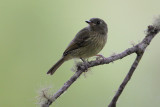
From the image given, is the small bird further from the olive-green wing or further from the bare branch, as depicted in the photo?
the bare branch

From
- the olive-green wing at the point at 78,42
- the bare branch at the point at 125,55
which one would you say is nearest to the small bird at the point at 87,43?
the olive-green wing at the point at 78,42

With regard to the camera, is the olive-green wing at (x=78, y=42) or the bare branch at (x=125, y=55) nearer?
the bare branch at (x=125, y=55)

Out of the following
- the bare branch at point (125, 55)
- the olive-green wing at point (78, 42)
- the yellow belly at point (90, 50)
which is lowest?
the yellow belly at point (90, 50)

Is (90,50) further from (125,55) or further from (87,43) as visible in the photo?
(125,55)

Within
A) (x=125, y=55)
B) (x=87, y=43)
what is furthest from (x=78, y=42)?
(x=125, y=55)

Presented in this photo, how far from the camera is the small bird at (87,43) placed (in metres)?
4.27

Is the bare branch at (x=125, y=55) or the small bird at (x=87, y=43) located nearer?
the bare branch at (x=125, y=55)

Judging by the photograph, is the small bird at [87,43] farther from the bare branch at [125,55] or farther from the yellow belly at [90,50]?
the bare branch at [125,55]

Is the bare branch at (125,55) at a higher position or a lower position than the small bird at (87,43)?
higher

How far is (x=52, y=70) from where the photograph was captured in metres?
4.24

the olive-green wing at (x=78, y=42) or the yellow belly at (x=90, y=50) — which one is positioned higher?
the olive-green wing at (x=78, y=42)

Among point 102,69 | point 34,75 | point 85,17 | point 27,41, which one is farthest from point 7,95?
point 85,17

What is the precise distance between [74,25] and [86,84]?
3.60 ft

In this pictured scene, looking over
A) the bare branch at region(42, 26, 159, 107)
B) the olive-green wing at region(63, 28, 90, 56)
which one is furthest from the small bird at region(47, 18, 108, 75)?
the bare branch at region(42, 26, 159, 107)
